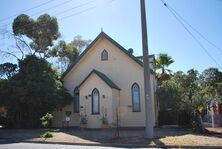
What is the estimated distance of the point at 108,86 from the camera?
27000 millimetres

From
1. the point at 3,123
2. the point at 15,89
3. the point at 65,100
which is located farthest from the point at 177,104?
the point at 3,123

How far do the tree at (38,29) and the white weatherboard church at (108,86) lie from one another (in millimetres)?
A: 7985

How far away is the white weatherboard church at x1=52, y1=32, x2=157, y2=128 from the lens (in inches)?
1071

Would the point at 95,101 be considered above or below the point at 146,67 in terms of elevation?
below

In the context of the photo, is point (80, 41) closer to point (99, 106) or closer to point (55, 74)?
point (55, 74)

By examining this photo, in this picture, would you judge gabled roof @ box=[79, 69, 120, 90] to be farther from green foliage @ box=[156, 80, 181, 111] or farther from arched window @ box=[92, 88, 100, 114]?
green foliage @ box=[156, 80, 181, 111]

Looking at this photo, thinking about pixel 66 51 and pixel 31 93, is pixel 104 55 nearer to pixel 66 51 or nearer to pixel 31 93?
pixel 31 93

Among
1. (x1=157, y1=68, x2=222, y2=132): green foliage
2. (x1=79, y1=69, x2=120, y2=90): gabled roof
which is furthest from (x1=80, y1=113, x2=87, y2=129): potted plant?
(x1=157, y1=68, x2=222, y2=132): green foliage

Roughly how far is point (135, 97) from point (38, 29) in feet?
50.7

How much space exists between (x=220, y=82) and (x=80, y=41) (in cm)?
3152

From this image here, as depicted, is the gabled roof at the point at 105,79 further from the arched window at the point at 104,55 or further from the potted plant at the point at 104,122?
the potted plant at the point at 104,122

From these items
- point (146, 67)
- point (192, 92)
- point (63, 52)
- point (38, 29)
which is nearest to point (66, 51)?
point (63, 52)

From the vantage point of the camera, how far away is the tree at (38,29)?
35500 millimetres

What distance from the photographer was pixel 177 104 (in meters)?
26.2
